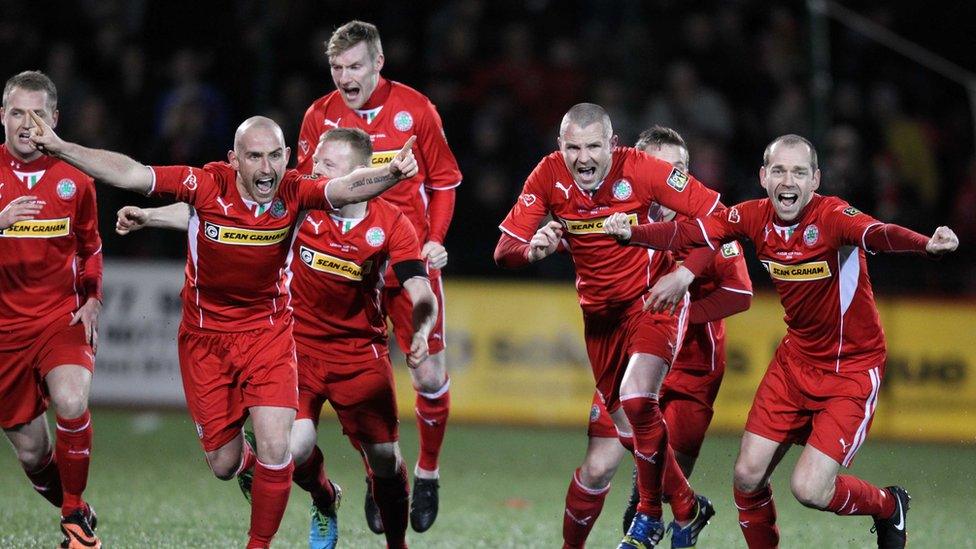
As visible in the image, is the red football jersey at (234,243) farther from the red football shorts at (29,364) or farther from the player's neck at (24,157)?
the player's neck at (24,157)

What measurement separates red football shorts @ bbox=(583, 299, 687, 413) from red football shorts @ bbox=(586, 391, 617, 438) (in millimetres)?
63

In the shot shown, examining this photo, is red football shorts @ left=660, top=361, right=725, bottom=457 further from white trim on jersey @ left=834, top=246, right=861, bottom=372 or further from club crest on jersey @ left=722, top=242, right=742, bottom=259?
white trim on jersey @ left=834, top=246, right=861, bottom=372

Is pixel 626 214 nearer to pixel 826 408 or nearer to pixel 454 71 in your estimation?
pixel 826 408

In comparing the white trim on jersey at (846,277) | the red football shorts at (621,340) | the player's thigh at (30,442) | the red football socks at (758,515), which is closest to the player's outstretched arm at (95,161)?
the player's thigh at (30,442)

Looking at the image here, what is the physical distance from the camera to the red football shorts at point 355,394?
7.13m

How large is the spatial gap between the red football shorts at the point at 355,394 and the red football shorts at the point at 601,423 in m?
1.16

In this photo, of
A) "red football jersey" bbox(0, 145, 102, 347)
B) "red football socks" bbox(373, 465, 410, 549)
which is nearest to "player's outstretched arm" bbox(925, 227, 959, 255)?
"red football socks" bbox(373, 465, 410, 549)

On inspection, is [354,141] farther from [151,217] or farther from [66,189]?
[66,189]

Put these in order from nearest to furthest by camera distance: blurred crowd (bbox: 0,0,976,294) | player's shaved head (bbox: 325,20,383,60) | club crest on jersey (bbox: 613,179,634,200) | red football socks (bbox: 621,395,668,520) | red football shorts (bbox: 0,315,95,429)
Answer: red football socks (bbox: 621,395,668,520) < red football shorts (bbox: 0,315,95,429) < club crest on jersey (bbox: 613,179,634,200) < player's shaved head (bbox: 325,20,383,60) < blurred crowd (bbox: 0,0,976,294)

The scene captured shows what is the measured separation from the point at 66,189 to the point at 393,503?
7.94ft

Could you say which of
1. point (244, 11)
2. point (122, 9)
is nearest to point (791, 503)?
point (244, 11)

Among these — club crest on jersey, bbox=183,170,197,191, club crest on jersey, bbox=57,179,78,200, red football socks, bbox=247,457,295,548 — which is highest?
club crest on jersey, bbox=183,170,197,191

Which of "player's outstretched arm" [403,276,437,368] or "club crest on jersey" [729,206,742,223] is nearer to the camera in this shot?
"player's outstretched arm" [403,276,437,368]

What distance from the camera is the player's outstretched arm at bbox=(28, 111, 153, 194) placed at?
5.95 m
